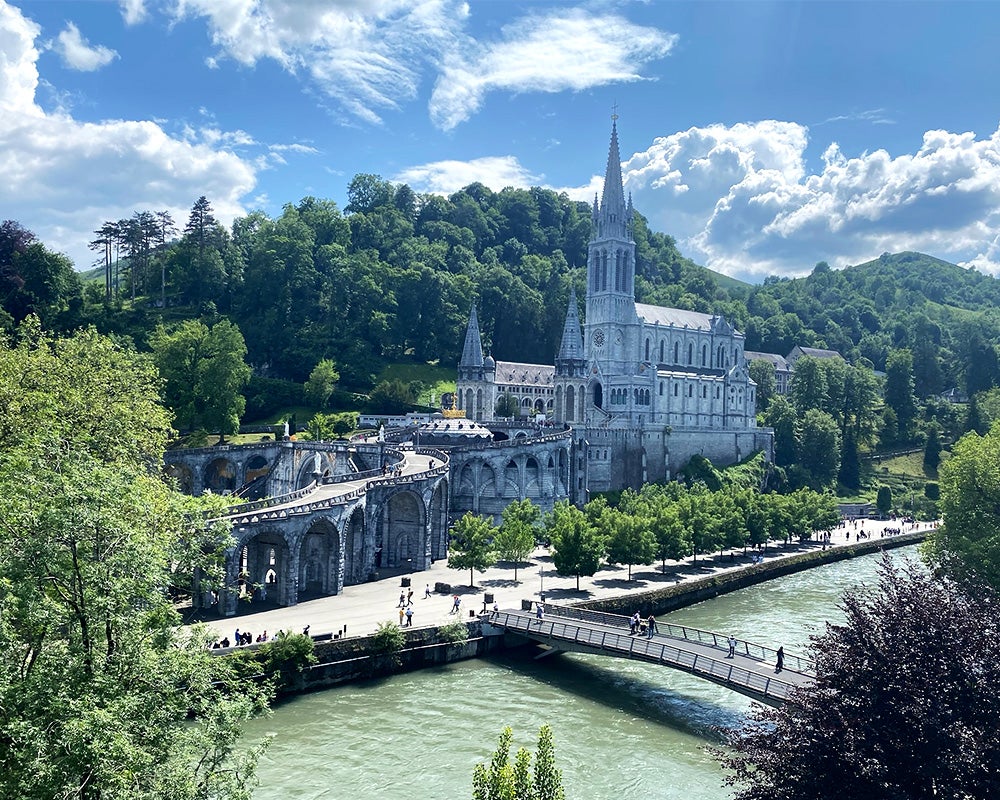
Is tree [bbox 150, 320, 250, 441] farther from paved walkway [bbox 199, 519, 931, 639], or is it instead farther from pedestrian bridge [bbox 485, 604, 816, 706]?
pedestrian bridge [bbox 485, 604, 816, 706]

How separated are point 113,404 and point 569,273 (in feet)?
359

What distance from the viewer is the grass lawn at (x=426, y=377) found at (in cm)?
9950

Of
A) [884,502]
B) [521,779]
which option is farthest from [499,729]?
[884,502]

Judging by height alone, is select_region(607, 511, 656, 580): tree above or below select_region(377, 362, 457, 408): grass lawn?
below

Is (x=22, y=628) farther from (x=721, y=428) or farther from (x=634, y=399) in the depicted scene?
(x=721, y=428)

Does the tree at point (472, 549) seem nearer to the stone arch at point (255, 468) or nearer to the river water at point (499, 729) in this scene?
the river water at point (499, 729)

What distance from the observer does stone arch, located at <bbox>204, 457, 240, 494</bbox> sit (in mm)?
67938

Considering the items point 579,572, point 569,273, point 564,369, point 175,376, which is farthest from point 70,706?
point 569,273

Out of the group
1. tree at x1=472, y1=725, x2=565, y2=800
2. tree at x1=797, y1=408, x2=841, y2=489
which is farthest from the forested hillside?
tree at x1=472, y1=725, x2=565, y2=800

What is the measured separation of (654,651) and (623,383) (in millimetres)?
58338

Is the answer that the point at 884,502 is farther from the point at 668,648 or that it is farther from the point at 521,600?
the point at 668,648

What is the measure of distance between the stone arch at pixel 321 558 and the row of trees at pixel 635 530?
6.67 m

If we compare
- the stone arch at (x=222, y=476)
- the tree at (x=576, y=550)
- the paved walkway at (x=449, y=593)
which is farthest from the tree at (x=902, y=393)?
the stone arch at (x=222, y=476)

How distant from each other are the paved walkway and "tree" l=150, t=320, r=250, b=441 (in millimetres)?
33686
